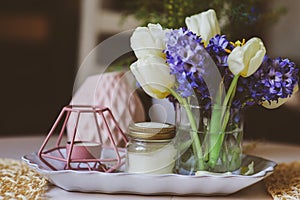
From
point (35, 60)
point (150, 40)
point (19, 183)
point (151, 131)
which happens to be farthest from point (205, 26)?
point (35, 60)

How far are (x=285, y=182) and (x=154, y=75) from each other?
0.34 m

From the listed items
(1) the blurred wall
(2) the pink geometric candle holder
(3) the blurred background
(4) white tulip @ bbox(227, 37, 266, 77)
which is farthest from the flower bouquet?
(1) the blurred wall

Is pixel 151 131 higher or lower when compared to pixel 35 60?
lower

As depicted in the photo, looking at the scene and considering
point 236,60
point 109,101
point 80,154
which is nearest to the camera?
point 236,60

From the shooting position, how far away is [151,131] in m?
0.86

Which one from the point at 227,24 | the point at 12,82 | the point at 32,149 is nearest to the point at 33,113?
the point at 12,82

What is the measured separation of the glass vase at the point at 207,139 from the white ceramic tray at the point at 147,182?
38mm

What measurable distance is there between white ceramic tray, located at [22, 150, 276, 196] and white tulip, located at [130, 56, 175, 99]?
146 millimetres

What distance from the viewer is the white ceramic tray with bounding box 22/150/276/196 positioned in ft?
2.71

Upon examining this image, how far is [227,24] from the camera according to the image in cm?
124

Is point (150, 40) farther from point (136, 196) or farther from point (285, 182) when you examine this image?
point (285, 182)

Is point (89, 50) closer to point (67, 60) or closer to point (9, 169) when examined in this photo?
point (67, 60)

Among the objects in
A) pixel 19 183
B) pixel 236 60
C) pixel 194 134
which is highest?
pixel 236 60

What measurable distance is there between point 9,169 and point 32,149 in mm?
254
